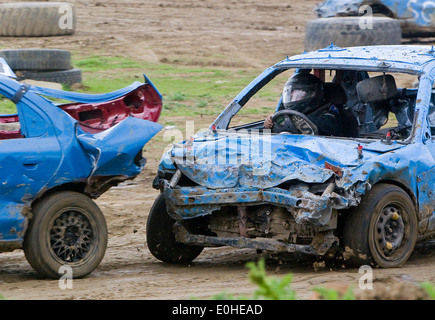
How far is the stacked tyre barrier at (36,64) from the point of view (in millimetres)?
15078

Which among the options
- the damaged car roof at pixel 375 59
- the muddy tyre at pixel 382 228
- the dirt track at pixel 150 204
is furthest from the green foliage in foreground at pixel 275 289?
the damaged car roof at pixel 375 59

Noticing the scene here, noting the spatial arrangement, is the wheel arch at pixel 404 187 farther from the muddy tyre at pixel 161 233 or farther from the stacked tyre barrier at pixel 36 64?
the stacked tyre barrier at pixel 36 64

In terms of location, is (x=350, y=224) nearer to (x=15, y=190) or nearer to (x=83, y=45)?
(x=15, y=190)

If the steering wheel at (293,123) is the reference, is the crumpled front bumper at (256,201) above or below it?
below

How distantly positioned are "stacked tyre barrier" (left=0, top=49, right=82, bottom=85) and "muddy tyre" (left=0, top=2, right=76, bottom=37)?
4623mm

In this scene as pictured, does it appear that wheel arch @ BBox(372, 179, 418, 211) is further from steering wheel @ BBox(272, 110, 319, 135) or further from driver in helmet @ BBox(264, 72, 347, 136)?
driver in helmet @ BBox(264, 72, 347, 136)

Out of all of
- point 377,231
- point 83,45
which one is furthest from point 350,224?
point 83,45

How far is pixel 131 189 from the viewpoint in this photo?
424 inches

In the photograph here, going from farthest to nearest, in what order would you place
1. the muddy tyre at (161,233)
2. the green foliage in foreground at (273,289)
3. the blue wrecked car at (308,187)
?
the muddy tyre at (161,233) → the blue wrecked car at (308,187) → the green foliage in foreground at (273,289)

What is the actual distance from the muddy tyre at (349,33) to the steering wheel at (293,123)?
1070 centimetres

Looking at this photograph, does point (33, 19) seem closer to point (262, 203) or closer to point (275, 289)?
point (262, 203)

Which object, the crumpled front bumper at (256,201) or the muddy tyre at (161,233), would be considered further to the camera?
the muddy tyre at (161,233)

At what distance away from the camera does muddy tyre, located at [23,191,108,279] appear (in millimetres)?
6812
